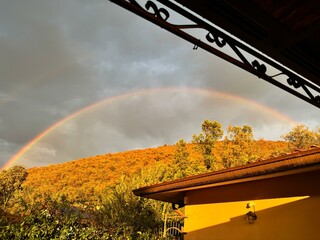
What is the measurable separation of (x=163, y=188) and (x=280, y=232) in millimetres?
2751

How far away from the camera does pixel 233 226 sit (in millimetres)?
5699

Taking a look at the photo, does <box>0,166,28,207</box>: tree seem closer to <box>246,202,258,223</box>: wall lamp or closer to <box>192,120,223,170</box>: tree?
<box>192,120,223,170</box>: tree

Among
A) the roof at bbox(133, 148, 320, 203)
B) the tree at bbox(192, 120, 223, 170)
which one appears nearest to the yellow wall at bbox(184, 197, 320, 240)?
the roof at bbox(133, 148, 320, 203)

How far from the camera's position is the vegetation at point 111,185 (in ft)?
20.5

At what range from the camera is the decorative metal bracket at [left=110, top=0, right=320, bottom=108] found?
53.8 inches

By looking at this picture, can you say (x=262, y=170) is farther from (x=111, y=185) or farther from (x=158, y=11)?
(x=111, y=185)

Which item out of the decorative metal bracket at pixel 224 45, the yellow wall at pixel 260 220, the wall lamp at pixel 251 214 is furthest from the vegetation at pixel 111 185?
the decorative metal bracket at pixel 224 45

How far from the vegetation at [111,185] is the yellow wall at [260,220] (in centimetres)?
156

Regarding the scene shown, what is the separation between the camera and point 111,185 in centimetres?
1820

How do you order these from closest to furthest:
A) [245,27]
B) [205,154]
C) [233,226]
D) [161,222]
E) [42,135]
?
[245,27]
[233,226]
[161,222]
[42,135]
[205,154]

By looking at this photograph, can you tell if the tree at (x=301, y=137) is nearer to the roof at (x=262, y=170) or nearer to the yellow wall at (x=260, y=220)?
the yellow wall at (x=260, y=220)

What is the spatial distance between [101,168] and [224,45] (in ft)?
108

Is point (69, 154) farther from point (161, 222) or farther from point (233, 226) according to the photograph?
point (233, 226)

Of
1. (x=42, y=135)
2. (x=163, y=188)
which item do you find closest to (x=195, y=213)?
(x=163, y=188)
